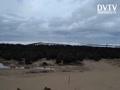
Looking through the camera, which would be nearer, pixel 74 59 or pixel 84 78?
pixel 84 78

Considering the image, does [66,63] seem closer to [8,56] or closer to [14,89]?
[8,56]

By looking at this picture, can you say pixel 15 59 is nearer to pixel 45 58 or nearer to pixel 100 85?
pixel 45 58

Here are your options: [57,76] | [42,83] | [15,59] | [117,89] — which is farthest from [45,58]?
[117,89]

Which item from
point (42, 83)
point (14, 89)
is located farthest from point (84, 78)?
point (14, 89)

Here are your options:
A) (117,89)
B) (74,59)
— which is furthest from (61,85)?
(74,59)

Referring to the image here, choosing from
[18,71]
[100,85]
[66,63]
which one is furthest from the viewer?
[66,63]

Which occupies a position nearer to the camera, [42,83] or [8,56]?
[42,83]

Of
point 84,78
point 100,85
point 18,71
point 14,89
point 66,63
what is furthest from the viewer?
point 66,63

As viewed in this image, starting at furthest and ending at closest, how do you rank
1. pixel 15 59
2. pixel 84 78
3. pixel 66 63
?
pixel 15 59
pixel 66 63
pixel 84 78

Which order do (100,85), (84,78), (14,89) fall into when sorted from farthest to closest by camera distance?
(84,78) < (100,85) < (14,89)
